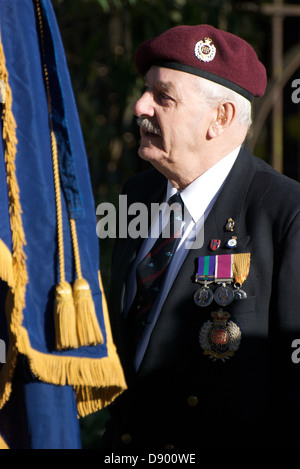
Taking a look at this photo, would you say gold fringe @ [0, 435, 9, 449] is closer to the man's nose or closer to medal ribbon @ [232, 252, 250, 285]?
medal ribbon @ [232, 252, 250, 285]

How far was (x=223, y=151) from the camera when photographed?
230 centimetres

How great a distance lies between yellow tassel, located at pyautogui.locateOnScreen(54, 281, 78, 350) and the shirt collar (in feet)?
2.13

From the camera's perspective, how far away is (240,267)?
2.13 meters

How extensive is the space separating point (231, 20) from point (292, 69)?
2.59 ft

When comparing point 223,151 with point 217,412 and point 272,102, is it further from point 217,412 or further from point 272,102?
point 272,102

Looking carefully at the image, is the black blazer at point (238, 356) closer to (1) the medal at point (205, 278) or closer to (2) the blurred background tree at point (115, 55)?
(1) the medal at point (205, 278)

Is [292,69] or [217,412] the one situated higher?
[292,69]

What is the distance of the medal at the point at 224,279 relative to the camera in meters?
2.12

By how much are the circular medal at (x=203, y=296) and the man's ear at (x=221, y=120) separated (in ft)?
1.65

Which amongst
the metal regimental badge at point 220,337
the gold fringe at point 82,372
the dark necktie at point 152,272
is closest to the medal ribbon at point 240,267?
the metal regimental badge at point 220,337

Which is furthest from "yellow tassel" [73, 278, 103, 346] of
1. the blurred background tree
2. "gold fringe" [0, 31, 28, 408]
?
the blurred background tree

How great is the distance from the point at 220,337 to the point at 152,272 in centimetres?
32

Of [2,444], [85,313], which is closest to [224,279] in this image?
[85,313]
